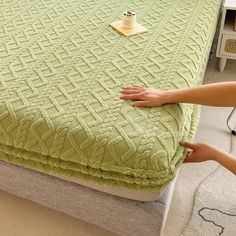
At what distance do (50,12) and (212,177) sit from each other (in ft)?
3.68

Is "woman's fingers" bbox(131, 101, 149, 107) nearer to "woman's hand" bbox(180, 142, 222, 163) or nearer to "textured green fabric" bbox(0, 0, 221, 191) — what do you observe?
"textured green fabric" bbox(0, 0, 221, 191)

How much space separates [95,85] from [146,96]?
202 mm

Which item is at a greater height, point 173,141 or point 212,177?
point 173,141

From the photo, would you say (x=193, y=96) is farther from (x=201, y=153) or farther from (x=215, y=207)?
(x=215, y=207)

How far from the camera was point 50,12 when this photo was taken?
1.82 metres

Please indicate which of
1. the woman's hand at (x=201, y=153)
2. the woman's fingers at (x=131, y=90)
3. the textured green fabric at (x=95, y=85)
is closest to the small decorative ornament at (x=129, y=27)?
the textured green fabric at (x=95, y=85)

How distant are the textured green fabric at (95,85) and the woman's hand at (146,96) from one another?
24mm

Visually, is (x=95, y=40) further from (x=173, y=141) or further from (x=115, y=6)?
(x=173, y=141)

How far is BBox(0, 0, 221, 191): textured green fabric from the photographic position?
3.67 feet

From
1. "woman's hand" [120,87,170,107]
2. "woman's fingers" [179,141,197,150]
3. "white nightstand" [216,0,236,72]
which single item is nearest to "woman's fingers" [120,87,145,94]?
"woman's hand" [120,87,170,107]

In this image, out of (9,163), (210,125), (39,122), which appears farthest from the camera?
(210,125)

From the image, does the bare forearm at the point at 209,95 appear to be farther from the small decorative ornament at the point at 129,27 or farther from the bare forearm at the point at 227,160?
the small decorative ornament at the point at 129,27

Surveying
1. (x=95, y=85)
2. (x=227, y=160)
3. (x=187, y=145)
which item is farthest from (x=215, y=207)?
(x=95, y=85)

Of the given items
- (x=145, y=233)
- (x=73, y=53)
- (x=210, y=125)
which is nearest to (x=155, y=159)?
(x=145, y=233)
